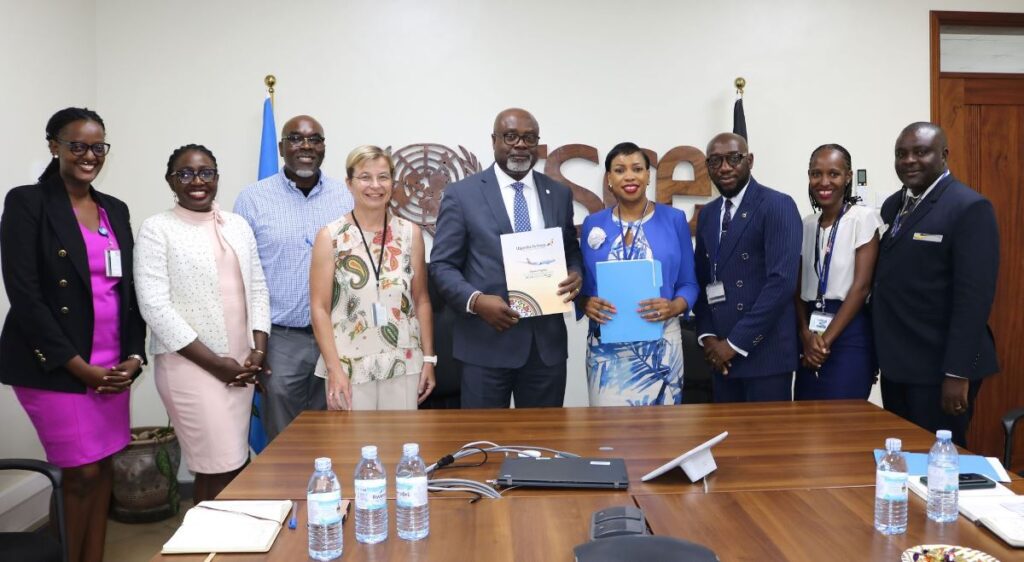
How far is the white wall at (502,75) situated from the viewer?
456cm

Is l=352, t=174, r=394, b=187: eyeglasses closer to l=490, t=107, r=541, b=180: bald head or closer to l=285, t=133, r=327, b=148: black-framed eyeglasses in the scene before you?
l=490, t=107, r=541, b=180: bald head

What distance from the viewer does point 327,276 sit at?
2.89 m

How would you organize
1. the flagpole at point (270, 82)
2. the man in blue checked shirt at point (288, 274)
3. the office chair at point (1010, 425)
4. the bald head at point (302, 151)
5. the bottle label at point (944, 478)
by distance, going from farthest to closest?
the flagpole at point (270, 82)
the bald head at point (302, 151)
the man in blue checked shirt at point (288, 274)
the office chair at point (1010, 425)
the bottle label at point (944, 478)

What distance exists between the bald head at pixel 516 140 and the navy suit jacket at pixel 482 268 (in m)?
0.09

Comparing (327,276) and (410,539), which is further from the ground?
(327,276)

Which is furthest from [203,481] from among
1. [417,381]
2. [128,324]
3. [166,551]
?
[166,551]

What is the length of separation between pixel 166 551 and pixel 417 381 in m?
1.51

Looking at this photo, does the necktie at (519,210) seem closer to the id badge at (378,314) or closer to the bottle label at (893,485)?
the id badge at (378,314)

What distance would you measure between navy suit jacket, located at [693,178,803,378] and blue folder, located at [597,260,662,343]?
0.37 meters

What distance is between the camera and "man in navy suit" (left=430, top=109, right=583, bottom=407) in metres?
3.13

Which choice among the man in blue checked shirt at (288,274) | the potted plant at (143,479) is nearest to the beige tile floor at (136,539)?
the potted plant at (143,479)

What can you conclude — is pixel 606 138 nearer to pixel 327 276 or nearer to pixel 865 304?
pixel 865 304

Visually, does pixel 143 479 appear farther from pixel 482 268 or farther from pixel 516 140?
pixel 516 140

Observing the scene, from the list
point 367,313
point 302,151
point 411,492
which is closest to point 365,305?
point 367,313
